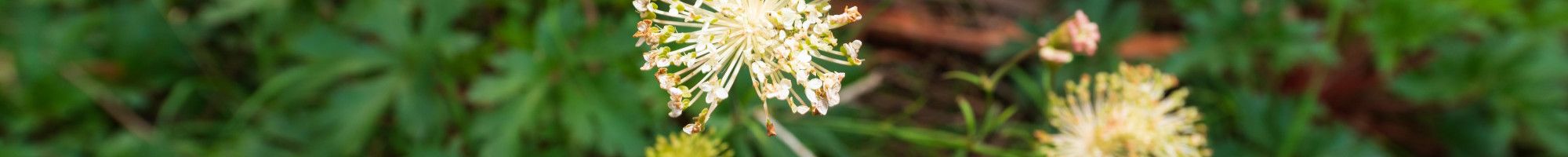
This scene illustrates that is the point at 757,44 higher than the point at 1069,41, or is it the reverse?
the point at 1069,41

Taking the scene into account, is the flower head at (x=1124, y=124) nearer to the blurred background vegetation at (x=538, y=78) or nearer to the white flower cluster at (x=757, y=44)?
the blurred background vegetation at (x=538, y=78)

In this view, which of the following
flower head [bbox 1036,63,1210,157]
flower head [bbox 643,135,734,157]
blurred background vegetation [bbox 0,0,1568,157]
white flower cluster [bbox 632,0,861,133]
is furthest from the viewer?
blurred background vegetation [bbox 0,0,1568,157]

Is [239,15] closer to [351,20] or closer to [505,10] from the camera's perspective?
[351,20]

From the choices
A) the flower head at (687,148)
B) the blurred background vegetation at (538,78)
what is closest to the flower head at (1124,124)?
the blurred background vegetation at (538,78)

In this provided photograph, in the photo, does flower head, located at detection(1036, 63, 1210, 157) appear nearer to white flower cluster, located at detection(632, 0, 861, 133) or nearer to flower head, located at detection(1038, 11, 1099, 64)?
flower head, located at detection(1038, 11, 1099, 64)

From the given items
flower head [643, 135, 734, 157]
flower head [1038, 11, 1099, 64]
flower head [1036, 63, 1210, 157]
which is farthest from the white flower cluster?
flower head [1036, 63, 1210, 157]

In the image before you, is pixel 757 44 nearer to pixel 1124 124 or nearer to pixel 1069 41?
pixel 1069 41

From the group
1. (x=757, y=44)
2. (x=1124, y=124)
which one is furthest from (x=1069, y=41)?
(x=757, y=44)
